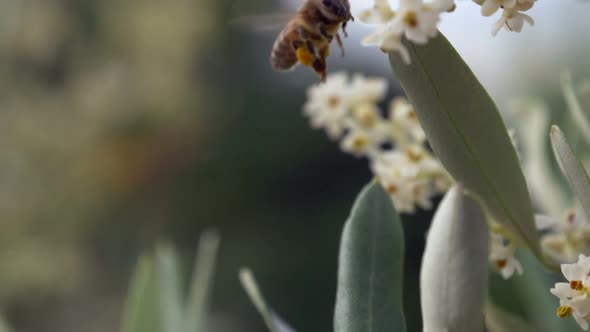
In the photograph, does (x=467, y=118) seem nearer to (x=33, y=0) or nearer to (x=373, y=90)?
(x=373, y=90)

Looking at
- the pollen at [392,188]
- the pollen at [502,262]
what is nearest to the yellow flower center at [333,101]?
the pollen at [392,188]

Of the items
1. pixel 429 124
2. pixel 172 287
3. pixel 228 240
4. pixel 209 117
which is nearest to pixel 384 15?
pixel 429 124

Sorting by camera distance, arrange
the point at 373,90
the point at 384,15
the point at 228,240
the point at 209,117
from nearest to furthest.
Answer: the point at 384,15
the point at 373,90
the point at 209,117
the point at 228,240

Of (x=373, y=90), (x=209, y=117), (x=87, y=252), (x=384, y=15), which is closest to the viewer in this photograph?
(x=384, y=15)

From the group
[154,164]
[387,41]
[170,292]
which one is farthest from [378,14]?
[154,164]

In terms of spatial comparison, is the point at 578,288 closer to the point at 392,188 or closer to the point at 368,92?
the point at 392,188

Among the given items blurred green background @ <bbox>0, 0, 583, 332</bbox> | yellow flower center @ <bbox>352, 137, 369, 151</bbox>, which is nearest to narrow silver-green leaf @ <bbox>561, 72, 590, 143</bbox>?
yellow flower center @ <bbox>352, 137, 369, 151</bbox>
